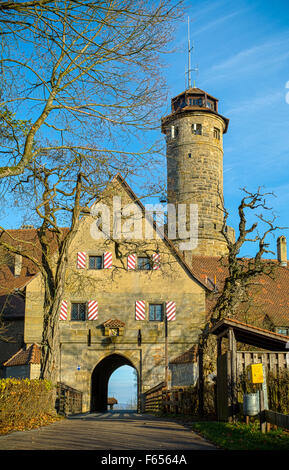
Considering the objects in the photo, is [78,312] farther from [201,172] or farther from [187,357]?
[201,172]

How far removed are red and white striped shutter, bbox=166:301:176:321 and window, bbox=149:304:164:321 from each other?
1.10 feet

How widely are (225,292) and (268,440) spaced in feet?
43.6

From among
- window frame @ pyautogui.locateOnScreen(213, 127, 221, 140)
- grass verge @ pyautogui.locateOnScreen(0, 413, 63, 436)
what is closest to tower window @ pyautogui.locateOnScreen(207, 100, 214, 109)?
window frame @ pyautogui.locateOnScreen(213, 127, 221, 140)

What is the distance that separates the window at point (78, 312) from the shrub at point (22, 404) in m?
11.6

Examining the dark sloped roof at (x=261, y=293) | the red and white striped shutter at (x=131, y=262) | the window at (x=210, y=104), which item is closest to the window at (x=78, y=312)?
the red and white striped shutter at (x=131, y=262)

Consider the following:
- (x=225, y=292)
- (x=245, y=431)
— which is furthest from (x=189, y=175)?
(x=245, y=431)

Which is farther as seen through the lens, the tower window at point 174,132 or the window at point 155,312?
the tower window at point 174,132

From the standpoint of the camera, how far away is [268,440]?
7883mm

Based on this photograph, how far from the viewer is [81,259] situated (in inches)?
1051

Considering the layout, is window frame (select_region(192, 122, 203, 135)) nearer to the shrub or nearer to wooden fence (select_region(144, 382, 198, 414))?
wooden fence (select_region(144, 382, 198, 414))

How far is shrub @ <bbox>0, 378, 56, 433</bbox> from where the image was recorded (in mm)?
10286

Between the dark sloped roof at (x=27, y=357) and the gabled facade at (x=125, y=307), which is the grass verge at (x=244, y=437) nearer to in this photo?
the gabled facade at (x=125, y=307)

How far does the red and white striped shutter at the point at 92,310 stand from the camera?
26188 millimetres

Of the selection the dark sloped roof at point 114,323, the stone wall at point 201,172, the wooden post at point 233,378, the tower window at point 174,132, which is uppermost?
the tower window at point 174,132
